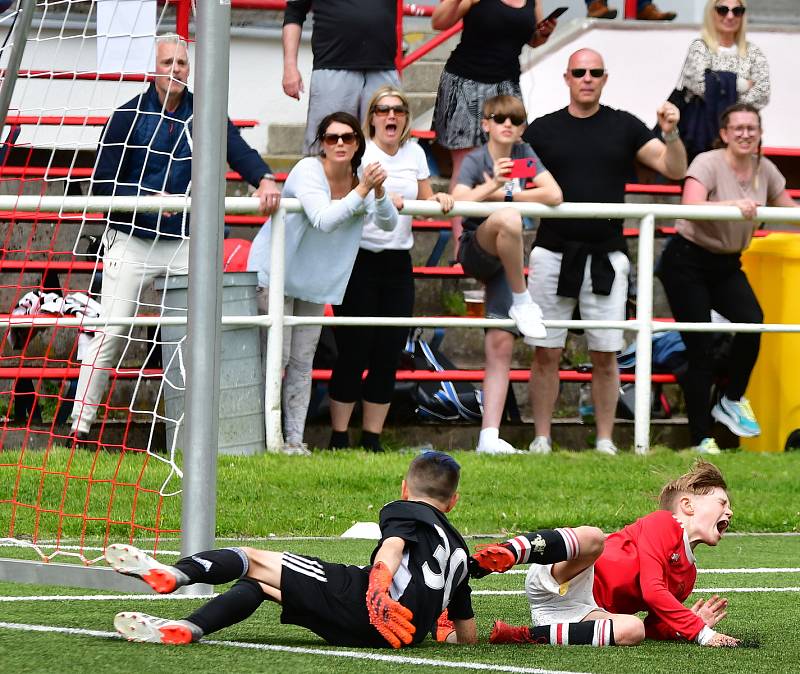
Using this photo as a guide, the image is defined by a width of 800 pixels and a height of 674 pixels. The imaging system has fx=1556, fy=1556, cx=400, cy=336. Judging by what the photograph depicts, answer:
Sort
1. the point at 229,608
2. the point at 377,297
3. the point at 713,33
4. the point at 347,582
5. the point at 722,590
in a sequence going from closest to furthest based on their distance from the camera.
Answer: the point at 229,608 → the point at 347,582 → the point at 722,590 → the point at 377,297 → the point at 713,33

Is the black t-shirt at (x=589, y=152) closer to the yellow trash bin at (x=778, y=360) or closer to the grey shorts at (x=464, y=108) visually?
the grey shorts at (x=464, y=108)

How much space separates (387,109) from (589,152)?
4.27ft

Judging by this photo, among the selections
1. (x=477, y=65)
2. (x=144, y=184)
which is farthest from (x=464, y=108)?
(x=144, y=184)

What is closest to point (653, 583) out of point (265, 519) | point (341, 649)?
point (341, 649)

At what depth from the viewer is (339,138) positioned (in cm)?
867

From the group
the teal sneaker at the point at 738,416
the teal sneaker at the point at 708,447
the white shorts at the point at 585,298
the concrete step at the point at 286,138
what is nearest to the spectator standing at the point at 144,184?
the white shorts at the point at 585,298

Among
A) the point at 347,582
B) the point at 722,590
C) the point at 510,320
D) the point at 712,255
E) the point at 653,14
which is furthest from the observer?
the point at 653,14

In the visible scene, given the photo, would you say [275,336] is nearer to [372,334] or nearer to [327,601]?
[372,334]

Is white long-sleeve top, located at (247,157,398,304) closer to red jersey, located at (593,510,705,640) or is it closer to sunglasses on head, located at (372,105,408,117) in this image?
sunglasses on head, located at (372,105,408,117)

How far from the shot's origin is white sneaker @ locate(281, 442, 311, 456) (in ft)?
29.1

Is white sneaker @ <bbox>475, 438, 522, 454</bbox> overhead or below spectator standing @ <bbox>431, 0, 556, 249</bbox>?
below

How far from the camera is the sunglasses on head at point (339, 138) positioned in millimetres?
8664

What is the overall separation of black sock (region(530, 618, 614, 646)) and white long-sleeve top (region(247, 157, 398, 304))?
4097mm

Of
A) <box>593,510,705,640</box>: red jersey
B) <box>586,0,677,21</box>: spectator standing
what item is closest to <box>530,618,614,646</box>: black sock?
<box>593,510,705,640</box>: red jersey
